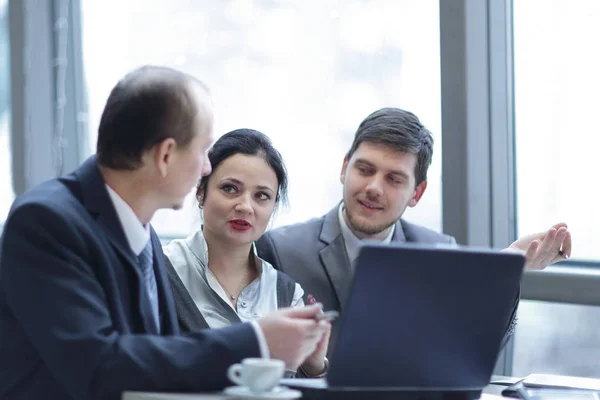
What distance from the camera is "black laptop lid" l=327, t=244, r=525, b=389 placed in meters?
1.45

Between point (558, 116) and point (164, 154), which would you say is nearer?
point (164, 154)

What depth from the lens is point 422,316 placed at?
1511 mm

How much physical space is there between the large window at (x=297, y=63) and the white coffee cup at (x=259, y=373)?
179 centimetres

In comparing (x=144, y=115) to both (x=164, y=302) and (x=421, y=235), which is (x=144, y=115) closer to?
(x=164, y=302)

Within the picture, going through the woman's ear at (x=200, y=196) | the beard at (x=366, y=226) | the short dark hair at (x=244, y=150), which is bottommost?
the beard at (x=366, y=226)

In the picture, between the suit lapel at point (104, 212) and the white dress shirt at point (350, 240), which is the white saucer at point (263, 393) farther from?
the white dress shirt at point (350, 240)

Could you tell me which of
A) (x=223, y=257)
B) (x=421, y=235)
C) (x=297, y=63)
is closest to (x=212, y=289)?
(x=223, y=257)

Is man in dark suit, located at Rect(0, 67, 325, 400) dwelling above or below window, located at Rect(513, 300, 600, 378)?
above

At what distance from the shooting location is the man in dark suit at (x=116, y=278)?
5.00ft

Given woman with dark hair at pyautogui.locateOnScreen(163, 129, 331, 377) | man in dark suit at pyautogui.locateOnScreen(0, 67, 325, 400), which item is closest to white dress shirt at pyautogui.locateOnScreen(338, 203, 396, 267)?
woman with dark hair at pyautogui.locateOnScreen(163, 129, 331, 377)

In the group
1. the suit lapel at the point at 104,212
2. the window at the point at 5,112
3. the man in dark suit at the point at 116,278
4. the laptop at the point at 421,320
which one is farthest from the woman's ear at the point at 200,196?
the window at the point at 5,112

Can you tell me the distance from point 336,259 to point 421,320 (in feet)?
3.89

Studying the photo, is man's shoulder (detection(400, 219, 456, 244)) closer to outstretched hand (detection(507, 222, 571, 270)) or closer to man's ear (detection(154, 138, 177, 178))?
outstretched hand (detection(507, 222, 571, 270))

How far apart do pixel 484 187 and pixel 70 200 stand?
1.97 meters
